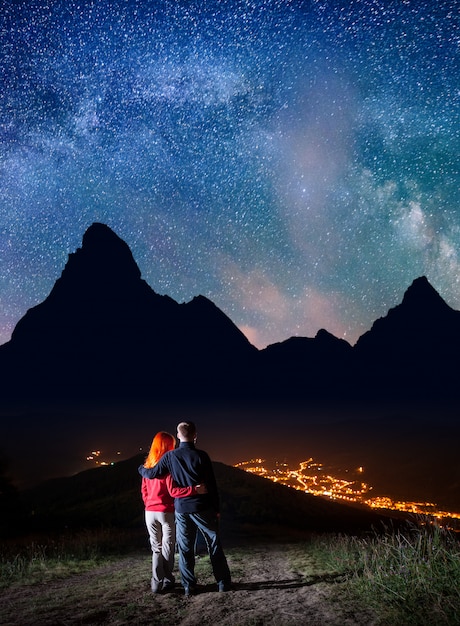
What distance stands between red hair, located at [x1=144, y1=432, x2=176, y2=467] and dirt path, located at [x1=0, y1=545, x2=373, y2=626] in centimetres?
153

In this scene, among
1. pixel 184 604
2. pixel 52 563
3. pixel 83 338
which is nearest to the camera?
pixel 184 604

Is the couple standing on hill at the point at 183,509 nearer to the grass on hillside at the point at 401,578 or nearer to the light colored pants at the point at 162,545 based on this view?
the light colored pants at the point at 162,545

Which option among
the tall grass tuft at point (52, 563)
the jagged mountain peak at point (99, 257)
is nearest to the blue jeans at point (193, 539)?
the tall grass tuft at point (52, 563)

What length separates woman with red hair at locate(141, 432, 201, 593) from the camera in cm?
586

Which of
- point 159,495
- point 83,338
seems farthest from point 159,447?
point 83,338

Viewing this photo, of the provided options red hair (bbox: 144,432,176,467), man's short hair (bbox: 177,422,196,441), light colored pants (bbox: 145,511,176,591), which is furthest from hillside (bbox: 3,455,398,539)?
man's short hair (bbox: 177,422,196,441)

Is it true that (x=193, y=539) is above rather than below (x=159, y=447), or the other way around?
below

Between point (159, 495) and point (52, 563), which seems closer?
point (159, 495)

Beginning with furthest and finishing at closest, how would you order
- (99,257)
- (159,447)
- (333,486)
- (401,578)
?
(99,257) < (333,486) < (159,447) < (401,578)

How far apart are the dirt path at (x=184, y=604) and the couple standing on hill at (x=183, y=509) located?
25 centimetres

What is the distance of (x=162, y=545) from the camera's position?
597cm

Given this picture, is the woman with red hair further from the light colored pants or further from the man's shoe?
the man's shoe

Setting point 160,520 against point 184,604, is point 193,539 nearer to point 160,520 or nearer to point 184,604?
point 160,520

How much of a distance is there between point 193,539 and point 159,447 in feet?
3.83
